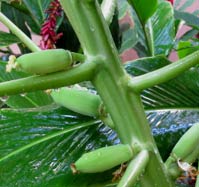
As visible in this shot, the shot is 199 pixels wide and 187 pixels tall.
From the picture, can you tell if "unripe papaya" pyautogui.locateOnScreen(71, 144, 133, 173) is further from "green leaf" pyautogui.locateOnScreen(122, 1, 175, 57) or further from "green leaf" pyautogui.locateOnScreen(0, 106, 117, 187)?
"green leaf" pyautogui.locateOnScreen(122, 1, 175, 57)

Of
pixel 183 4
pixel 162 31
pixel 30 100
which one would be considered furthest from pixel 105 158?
pixel 183 4

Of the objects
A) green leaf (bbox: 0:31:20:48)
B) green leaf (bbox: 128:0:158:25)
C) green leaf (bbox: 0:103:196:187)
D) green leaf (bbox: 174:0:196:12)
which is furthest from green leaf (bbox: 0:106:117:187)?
green leaf (bbox: 174:0:196:12)

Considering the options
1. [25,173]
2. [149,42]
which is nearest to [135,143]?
[25,173]

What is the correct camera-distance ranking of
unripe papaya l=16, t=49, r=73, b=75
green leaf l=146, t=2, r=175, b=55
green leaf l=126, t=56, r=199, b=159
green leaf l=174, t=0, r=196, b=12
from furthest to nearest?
green leaf l=174, t=0, r=196, b=12 → green leaf l=146, t=2, r=175, b=55 → green leaf l=126, t=56, r=199, b=159 → unripe papaya l=16, t=49, r=73, b=75

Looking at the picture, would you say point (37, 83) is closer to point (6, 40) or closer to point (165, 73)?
point (165, 73)

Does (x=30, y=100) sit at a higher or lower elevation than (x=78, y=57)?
lower

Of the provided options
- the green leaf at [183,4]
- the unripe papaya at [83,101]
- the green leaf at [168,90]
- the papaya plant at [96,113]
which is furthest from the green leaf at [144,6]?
the green leaf at [183,4]

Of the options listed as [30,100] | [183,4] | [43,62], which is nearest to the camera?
[43,62]
